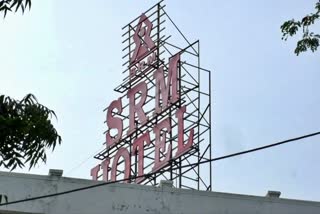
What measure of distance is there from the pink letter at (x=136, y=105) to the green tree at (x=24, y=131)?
19099 millimetres

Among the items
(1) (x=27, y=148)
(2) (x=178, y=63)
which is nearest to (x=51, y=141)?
A: (1) (x=27, y=148)

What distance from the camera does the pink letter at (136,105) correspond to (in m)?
25.6

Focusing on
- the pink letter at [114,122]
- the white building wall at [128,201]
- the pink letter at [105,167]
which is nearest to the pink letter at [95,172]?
the pink letter at [105,167]

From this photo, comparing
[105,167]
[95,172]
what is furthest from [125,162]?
[95,172]

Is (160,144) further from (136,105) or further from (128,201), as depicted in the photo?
(128,201)

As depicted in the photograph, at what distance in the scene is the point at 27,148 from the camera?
19.7 feet

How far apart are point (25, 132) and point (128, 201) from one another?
1265cm

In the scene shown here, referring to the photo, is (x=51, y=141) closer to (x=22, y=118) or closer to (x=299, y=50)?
(x=22, y=118)

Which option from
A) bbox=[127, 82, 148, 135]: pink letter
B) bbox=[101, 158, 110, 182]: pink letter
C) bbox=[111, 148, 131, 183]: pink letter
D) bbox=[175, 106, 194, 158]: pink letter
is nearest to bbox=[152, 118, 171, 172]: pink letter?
bbox=[175, 106, 194, 158]: pink letter

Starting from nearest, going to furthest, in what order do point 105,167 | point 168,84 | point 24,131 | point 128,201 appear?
point 24,131, point 128,201, point 168,84, point 105,167

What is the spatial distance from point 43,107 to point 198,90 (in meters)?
19.3

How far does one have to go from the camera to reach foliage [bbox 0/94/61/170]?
19.3ft

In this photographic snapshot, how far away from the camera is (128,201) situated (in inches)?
722

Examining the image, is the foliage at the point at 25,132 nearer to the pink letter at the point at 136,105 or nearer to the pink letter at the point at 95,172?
the pink letter at the point at 136,105
